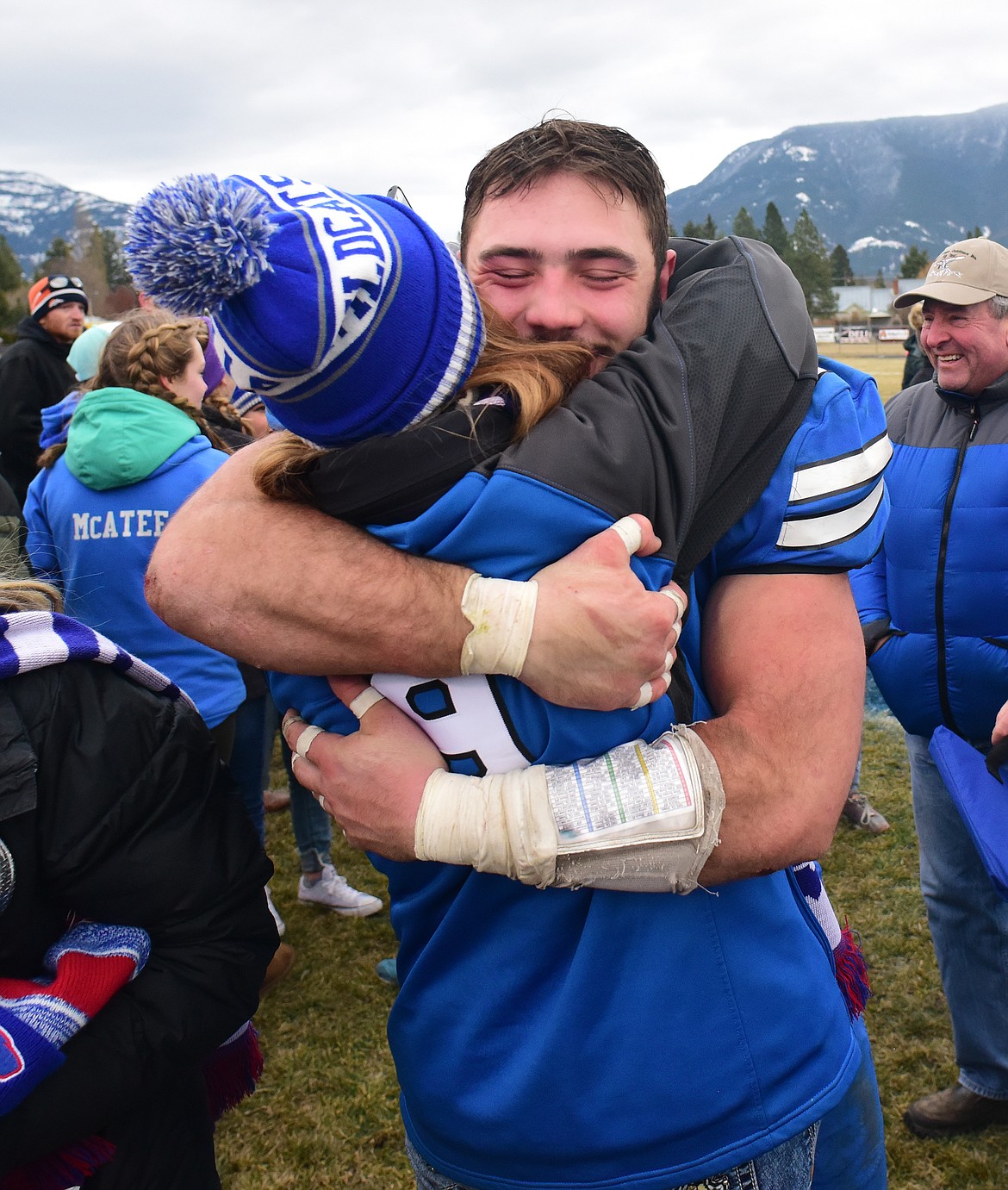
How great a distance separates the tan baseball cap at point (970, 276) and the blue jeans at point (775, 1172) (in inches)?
124

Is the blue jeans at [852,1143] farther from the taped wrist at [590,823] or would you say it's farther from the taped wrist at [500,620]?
the taped wrist at [500,620]

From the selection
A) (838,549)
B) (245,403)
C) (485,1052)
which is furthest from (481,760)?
(245,403)

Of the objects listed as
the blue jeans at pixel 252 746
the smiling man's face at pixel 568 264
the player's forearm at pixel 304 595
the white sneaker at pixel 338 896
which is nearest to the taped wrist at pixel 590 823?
the player's forearm at pixel 304 595

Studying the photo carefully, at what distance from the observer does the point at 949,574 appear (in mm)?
3215

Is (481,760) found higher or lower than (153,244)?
lower

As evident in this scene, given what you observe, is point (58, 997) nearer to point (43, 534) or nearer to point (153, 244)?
point (153, 244)

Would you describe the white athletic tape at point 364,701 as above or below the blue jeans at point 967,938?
above

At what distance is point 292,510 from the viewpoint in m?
1.30

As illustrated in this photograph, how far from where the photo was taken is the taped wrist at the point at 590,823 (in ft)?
3.79

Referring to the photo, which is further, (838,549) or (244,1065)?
(244,1065)

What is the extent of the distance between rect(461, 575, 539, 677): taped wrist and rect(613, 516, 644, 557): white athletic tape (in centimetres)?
13

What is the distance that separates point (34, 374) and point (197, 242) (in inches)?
256

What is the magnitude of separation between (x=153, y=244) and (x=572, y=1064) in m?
1.21

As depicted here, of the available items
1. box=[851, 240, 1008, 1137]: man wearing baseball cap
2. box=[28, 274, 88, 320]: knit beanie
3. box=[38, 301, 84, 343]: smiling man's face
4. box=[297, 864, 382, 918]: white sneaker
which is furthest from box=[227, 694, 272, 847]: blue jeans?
box=[28, 274, 88, 320]: knit beanie
